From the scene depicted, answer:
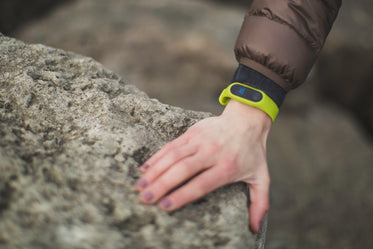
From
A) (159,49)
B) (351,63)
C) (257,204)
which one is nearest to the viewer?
(257,204)

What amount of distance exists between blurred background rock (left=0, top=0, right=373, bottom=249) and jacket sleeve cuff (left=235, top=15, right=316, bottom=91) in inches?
76.0

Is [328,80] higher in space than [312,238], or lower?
higher

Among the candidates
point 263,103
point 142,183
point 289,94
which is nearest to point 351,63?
point 289,94

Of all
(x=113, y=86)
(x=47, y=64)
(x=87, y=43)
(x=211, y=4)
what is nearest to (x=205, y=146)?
(x=113, y=86)

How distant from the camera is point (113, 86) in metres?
1.33

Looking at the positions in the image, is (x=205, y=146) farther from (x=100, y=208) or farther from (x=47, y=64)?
(x=47, y=64)

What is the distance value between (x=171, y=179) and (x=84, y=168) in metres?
0.29

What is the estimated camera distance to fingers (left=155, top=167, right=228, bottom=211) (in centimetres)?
89

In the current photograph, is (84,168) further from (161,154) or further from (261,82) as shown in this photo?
(261,82)

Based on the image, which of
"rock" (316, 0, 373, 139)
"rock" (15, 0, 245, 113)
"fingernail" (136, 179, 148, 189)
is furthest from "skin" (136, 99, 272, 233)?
"rock" (316, 0, 373, 139)

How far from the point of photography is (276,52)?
3.64ft

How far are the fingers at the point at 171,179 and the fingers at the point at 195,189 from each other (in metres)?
0.02

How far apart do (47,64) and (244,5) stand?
3487 mm

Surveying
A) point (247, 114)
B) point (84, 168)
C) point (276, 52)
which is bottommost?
point (84, 168)
